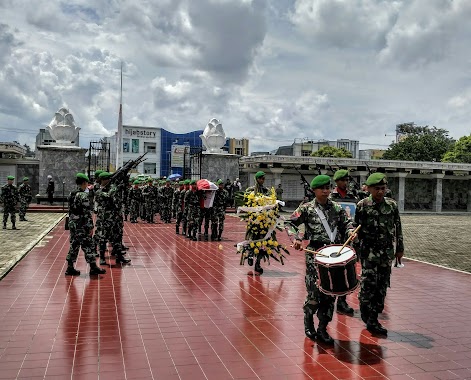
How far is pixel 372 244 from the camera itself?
545 cm

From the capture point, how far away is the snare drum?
485cm

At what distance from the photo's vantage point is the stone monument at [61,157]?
2205 centimetres

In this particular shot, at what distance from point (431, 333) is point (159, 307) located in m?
3.40

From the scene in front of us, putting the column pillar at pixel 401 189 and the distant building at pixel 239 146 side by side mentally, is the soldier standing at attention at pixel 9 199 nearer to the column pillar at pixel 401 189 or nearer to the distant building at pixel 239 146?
the column pillar at pixel 401 189

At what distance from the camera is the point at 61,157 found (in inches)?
874

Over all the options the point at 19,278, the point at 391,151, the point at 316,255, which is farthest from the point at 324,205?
the point at 391,151

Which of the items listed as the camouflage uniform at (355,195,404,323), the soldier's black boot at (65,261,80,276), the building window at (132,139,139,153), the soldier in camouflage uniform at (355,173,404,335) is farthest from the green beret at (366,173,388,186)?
the building window at (132,139,139,153)

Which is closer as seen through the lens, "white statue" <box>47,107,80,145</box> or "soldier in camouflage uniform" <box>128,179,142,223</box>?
"soldier in camouflage uniform" <box>128,179,142,223</box>

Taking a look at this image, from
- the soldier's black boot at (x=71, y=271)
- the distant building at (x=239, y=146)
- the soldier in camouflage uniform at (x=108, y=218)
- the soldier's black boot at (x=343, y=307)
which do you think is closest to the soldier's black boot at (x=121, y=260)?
the soldier in camouflage uniform at (x=108, y=218)

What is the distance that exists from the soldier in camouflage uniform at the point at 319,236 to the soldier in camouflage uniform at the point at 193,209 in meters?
8.31

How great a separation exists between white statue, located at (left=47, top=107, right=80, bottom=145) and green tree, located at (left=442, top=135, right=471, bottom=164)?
4112cm

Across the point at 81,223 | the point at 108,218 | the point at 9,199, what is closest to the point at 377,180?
the point at 81,223

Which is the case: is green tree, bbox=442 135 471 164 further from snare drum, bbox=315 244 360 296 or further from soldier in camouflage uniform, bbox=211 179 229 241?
snare drum, bbox=315 244 360 296

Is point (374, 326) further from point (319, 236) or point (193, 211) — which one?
point (193, 211)
